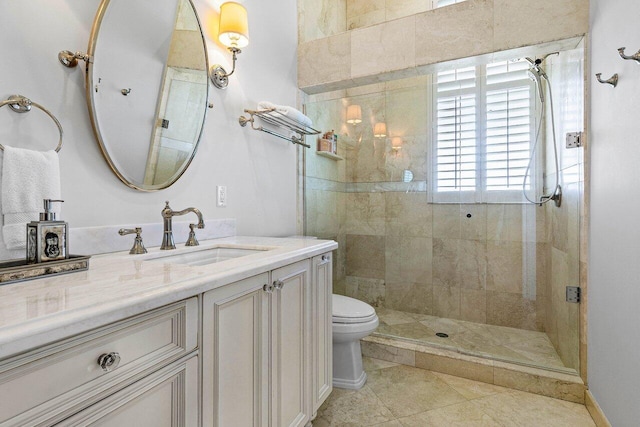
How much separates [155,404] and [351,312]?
1329 mm

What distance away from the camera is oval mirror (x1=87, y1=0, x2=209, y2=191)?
3.95 feet

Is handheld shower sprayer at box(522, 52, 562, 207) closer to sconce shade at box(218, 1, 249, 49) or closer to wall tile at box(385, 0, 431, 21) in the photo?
wall tile at box(385, 0, 431, 21)

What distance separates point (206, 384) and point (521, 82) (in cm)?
278

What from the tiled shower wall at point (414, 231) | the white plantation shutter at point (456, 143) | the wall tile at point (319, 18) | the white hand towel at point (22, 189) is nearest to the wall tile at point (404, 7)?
the wall tile at point (319, 18)

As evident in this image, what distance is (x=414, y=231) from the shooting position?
284 centimetres

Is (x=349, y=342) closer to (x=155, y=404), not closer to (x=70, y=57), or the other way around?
(x=155, y=404)

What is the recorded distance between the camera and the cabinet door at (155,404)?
0.61 meters

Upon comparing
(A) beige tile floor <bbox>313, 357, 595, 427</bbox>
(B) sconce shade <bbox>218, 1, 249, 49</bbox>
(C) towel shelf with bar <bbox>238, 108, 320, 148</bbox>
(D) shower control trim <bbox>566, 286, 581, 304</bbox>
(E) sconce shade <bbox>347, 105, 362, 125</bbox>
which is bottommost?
(A) beige tile floor <bbox>313, 357, 595, 427</bbox>

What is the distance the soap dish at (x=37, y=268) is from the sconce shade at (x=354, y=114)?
2.38m

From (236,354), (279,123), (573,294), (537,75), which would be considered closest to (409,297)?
(573,294)

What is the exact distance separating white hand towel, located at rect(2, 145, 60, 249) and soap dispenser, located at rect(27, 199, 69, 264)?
0.14 m

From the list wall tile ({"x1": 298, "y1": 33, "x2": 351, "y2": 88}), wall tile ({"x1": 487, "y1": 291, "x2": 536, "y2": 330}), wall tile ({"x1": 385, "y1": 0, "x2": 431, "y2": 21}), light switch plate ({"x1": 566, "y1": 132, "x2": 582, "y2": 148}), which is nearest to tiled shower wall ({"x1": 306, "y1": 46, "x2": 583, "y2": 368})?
wall tile ({"x1": 487, "y1": 291, "x2": 536, "y2": 330})

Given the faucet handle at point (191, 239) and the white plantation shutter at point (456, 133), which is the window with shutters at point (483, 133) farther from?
the faucet handle at point (191, 239)

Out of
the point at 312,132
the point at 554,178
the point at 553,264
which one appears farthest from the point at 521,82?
the point at 312,132
